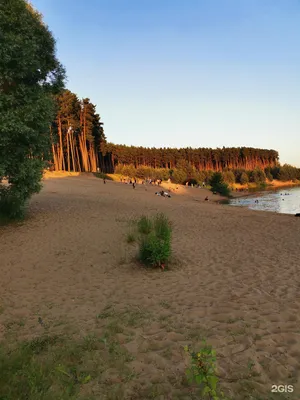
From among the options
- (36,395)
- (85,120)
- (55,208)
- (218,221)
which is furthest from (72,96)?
(36,395)

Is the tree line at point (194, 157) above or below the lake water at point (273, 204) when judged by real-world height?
above

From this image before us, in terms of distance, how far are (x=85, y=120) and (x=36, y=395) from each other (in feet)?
237

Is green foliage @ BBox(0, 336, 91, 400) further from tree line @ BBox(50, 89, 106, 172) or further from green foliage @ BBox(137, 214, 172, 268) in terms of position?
tree line @ BBox(50, 89, 106, 172)

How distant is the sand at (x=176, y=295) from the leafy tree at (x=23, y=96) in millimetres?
3190

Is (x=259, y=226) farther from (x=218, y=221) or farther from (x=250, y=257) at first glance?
(x=250, y=257)

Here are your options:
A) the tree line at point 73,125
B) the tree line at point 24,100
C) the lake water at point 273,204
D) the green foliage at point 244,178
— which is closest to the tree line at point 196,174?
the green foliage at point 244,178

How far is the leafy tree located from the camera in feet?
42.3

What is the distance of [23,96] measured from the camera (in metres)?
14.3

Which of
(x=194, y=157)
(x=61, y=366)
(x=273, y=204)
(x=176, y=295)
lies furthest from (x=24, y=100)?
(x=194, y=157)

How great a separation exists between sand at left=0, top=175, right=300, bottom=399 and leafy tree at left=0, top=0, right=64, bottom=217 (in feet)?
10.5

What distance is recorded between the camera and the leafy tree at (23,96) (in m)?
Answer: 12.9

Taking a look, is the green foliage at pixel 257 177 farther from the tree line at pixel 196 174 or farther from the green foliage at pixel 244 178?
the green foliage at pixel 244 178

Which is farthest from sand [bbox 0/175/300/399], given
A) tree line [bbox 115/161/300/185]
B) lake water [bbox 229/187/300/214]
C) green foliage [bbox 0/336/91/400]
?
tree line [bbox 115/161/300/185]

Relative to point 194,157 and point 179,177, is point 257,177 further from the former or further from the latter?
Answer: point 179,177
